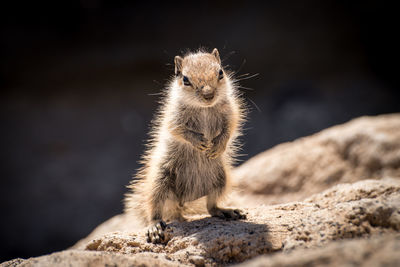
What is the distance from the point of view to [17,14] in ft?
32.5

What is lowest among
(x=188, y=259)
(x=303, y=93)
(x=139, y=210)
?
(x=188, y=259)

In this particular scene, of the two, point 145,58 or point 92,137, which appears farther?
point 145,58

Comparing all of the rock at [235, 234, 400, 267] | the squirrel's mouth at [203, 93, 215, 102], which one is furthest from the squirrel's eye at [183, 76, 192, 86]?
the rock at [235, 234, 400, 267]

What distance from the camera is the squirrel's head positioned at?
127 inches

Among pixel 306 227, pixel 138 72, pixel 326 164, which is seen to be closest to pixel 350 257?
→ pixel 306 227

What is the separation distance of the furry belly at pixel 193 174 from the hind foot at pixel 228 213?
7.4 inches

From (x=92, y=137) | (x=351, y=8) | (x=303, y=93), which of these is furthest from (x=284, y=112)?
(x=92, y=137)

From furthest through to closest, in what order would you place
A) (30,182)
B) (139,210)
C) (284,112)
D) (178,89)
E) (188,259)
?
(284,112) → (30,182) → (139,210) → (178,89) → (188,259)

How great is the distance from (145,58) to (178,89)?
712 cm

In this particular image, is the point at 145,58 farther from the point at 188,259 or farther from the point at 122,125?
the point at 188,259

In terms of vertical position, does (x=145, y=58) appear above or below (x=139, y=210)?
above

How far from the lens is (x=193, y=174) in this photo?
11.8 ft

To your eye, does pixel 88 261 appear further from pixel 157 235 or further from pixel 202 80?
pixel 202 80

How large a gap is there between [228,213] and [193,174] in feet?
1.58
